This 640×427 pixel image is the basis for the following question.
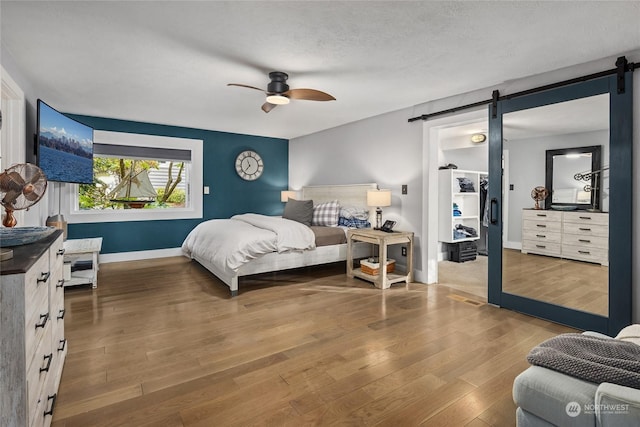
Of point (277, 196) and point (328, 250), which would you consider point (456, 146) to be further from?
point (277, 196)

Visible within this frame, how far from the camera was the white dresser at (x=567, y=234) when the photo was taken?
276 centimetres

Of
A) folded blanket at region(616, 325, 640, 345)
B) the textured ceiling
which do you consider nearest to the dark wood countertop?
the textured ceiling

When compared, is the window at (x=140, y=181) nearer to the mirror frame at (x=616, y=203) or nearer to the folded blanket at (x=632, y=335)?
the mirror frame at (x=616, y=203)

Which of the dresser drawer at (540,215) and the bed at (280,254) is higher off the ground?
the dresser drawer at (540,215)

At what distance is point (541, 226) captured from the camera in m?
3.23

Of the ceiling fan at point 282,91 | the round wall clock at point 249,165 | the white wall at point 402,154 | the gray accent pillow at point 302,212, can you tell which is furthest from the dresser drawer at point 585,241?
the round wall clock at point 249,165

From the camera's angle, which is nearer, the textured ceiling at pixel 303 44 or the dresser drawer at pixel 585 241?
the textured ceiling at pixel 303 44

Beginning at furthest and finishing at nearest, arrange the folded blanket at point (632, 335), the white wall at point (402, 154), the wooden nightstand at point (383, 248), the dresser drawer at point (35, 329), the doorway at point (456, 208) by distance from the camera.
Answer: the doorway at point (456, 208)
the wooden nightstand at point (383, 248)
the white wall at point (402, 154)
the folded blanket at point (632, 335)
the dresser drawer at point (35, 329)

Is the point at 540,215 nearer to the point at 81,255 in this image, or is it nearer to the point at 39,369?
the point at 39,369

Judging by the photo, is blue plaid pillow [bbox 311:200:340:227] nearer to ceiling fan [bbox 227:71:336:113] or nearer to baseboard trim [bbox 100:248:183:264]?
ceiling fan [bbox 227:71:336:113]

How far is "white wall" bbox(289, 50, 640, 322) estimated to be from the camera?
268cm

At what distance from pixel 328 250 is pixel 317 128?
2.54m

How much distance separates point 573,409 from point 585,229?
7.89ft

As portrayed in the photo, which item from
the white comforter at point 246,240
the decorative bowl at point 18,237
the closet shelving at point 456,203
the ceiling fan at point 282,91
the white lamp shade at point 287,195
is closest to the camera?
the decorative bowl at point 18,237
